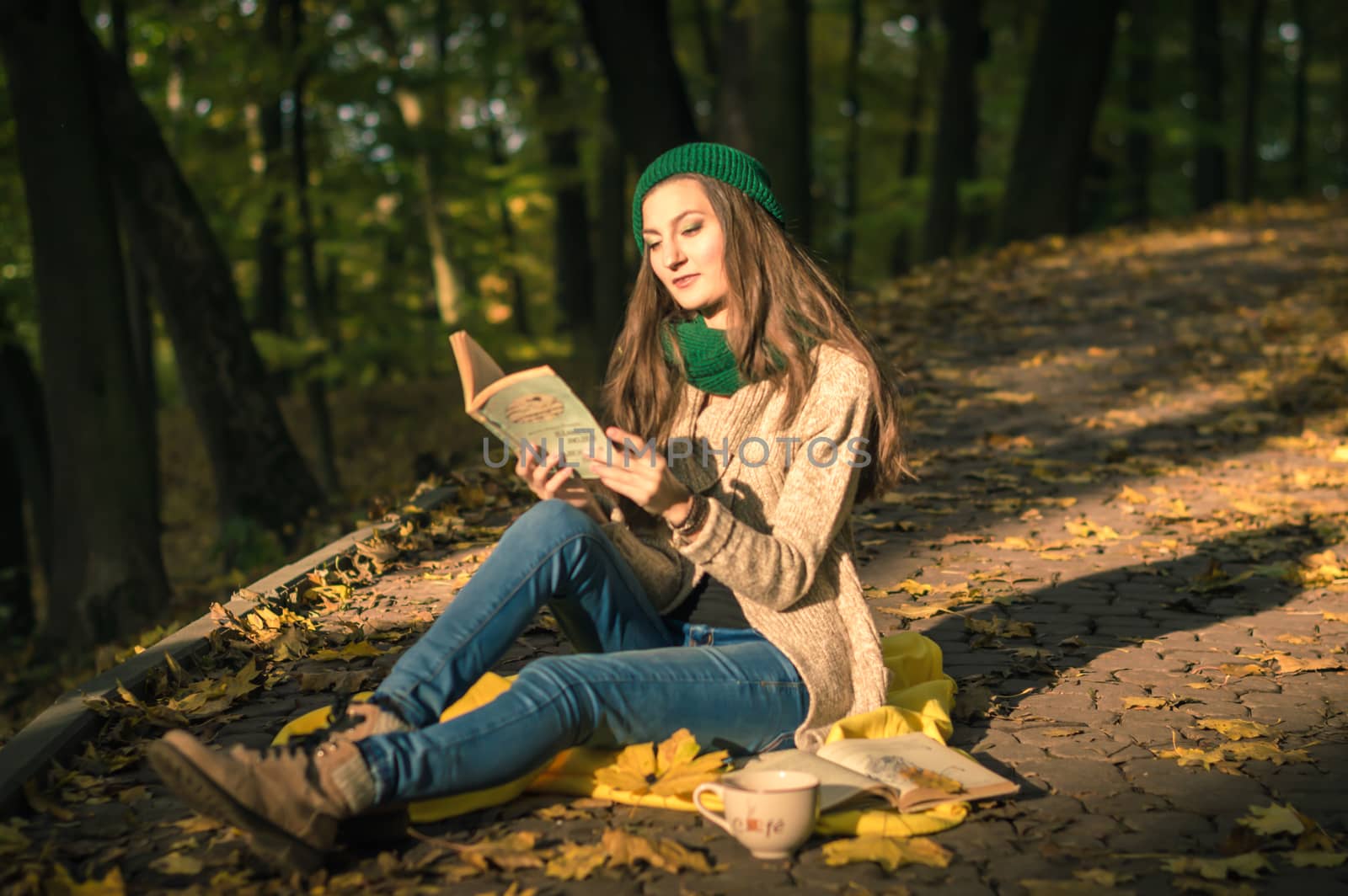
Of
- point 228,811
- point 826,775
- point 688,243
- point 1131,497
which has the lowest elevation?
point 1131,497

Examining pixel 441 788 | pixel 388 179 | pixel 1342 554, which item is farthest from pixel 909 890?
pixel 388 179

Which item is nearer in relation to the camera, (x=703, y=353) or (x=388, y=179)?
(x=703, y=353)

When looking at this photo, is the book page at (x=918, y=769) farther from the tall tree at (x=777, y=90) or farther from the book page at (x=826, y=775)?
the tall tree at (x=777, y=90)

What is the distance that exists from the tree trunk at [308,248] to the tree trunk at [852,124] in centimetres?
708

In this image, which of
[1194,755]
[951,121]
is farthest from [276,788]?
[951,121]

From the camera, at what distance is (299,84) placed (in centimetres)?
1518

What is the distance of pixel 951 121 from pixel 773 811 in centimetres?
1680

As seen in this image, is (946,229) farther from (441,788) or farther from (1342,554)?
(441,788)

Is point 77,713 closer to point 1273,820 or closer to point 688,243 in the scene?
point 688,243

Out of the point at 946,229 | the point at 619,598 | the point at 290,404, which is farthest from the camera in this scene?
the point at 290,404

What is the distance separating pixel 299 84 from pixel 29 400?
15.1 feet

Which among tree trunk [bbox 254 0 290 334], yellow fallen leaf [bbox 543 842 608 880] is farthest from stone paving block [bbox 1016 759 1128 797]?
tree trunk [bbox 254 0 290 334]

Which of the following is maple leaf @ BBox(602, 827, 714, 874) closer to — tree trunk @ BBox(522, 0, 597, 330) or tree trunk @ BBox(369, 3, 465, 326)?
tree trunk @ BBox(369, 3, 465, 326)

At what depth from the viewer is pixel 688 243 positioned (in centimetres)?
363
